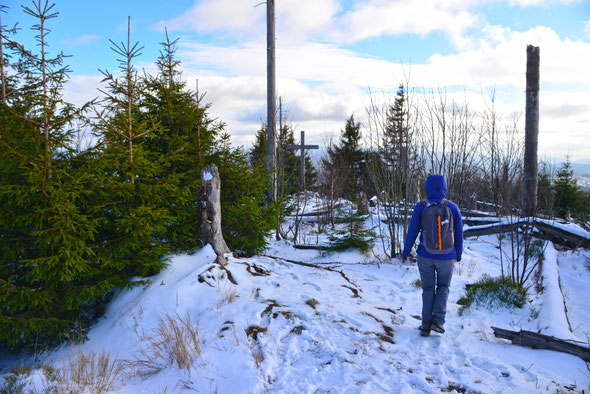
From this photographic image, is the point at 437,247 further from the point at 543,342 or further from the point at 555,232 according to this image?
the point at 555,232

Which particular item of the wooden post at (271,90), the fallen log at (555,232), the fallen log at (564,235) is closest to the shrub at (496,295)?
the fallen log at (555,232)

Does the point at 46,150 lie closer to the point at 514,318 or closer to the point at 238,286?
the point at 238,286

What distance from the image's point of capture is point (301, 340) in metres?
3.72

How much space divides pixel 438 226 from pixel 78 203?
4693 mm

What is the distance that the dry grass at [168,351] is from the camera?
333 cm

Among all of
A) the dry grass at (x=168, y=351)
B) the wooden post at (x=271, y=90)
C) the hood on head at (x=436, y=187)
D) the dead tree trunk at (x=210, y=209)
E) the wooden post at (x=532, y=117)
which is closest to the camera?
the dry grass at (x=168, y=351)

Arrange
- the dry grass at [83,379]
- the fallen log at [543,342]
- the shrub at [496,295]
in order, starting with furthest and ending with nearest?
the shrub at [496,295]
the fallen log at [543,342]
the dry grass at [83,379]

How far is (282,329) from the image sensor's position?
3893 millimetres

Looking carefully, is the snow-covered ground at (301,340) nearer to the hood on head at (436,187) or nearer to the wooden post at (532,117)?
the hood on head at (436,187)

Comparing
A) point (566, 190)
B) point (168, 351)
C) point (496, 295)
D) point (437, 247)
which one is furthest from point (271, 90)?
point (566, 190)

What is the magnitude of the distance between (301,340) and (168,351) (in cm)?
138

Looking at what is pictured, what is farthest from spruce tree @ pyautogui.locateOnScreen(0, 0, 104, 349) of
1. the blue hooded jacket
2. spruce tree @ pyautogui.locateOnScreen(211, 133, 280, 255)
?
the blue hooded jacket

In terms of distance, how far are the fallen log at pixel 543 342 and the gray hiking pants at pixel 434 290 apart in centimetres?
67

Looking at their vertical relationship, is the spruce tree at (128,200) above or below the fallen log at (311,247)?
above
